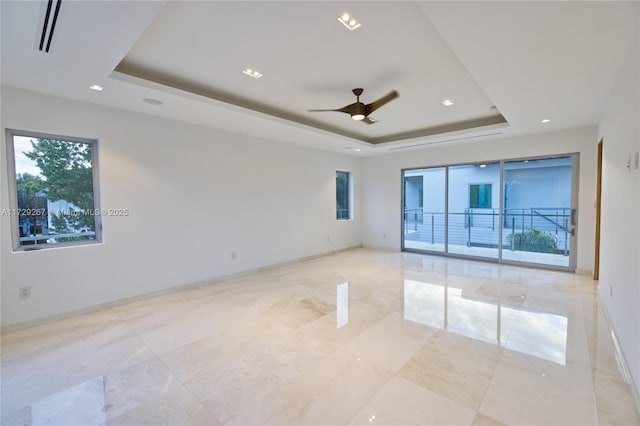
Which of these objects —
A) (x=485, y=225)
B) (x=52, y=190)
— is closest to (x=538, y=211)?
(x=485, y=225)

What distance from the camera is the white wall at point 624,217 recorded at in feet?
7.06

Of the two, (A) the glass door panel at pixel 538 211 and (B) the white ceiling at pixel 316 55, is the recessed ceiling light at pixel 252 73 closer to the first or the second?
(B) the white ceiling at pixel 316 55

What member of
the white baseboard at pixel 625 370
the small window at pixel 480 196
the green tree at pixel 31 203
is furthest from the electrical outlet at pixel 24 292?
the small window at pixel 480 196

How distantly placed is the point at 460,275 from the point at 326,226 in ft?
10.3

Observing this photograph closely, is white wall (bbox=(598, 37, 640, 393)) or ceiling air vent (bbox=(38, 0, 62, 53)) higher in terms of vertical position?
ceiling air vent (bbox=(38, 0, 62, 53))

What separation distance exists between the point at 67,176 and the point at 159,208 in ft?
3.54

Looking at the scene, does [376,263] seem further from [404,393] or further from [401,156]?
[404,393]

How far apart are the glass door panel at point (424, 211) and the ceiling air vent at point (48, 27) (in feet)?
21.8

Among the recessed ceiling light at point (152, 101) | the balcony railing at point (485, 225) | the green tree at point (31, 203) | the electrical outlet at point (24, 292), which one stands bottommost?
the electrical outlet at point (24, 292)

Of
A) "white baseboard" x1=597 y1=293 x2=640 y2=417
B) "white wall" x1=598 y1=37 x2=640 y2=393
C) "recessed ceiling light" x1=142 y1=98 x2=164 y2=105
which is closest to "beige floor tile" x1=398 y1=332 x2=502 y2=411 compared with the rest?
"white baseboard" x1=597 y1=293 x2=640 y2=417

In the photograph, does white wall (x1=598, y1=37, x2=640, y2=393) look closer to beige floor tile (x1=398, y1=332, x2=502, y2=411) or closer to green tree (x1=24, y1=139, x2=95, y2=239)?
beige floor tile (x1=398, y1=332, x2=502, y2=411)

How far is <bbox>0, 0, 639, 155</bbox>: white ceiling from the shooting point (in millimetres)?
1979

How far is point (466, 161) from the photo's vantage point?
6219 mm

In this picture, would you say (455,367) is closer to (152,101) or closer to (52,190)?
(152,101)
